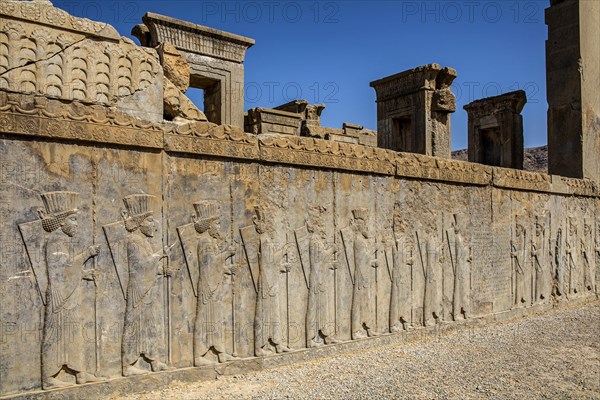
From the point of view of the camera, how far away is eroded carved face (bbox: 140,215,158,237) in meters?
4.39

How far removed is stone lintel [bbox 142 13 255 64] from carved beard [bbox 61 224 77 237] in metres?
7.30

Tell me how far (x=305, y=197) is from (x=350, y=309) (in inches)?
52.7

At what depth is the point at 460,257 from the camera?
7023 mm

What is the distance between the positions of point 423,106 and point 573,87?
3.60m

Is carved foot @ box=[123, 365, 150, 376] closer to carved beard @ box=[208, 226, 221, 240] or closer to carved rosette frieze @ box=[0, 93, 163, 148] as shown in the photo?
carved beard @ box=[208, 226, 221, 240]

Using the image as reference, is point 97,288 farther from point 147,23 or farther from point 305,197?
point 147,23

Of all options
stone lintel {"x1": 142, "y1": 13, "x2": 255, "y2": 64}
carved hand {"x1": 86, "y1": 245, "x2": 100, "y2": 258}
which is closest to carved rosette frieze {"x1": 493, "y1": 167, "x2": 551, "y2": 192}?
carved hand {"x1": 86, "y1": 245, "x2": 100, "y2": 258}

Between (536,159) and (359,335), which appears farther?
(536,159)

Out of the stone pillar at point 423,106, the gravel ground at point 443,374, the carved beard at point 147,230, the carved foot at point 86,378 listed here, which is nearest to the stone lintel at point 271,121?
the stone pillar at point 423,106

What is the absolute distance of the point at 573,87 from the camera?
10195mm

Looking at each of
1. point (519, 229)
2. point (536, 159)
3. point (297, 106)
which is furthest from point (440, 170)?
point (536, 159)

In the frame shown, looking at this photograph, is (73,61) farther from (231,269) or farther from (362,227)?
(362,227)

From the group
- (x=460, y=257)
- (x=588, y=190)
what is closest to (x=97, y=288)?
(x=460, y=257)

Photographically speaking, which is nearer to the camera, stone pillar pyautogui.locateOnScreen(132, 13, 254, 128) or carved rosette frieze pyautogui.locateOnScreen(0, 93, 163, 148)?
carved rosette frieze pyautogui.locateOnScreen(0, 93, 163, 148)
